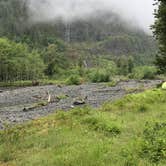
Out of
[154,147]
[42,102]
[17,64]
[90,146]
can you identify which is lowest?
[42,102]

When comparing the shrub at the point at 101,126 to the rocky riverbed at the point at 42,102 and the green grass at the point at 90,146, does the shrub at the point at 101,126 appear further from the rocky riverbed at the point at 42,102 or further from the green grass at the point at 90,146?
the rocky riverbed at the point at 42,102

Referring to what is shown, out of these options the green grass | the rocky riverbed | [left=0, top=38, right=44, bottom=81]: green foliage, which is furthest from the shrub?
[left=0, top=38, right=44, bottom=81]: green foliage

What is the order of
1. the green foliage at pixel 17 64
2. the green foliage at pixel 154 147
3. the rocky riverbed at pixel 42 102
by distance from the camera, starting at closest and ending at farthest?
the green foliage at pixel 154 147
the rocky riverbed at pixel 42 102
the green foliage at pixel 17 64

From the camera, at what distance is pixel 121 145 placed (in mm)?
16188

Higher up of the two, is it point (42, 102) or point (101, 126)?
point (101, 126)

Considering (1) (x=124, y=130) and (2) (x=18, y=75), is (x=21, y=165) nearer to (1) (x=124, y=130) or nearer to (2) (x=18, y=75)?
(1) (x=124, y=130)

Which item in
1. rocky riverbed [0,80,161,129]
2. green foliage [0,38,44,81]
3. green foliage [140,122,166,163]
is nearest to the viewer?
green foliage [140,122,166,163]

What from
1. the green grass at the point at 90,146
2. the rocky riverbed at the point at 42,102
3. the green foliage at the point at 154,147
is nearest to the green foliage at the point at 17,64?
the rocky riverbed at the point at 42,102

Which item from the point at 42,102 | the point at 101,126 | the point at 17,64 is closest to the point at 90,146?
the point at 101,126

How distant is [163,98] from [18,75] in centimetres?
10157

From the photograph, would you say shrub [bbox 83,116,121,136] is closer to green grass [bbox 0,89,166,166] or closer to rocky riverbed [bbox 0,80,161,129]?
green grass [bbox 0,89,166,166]

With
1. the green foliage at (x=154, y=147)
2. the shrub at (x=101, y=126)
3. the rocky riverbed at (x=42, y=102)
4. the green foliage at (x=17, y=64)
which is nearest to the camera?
the green foliage at (x=154, y=147)

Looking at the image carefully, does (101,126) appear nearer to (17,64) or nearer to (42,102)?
(42,102)

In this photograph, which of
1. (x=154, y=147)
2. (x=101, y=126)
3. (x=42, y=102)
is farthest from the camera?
(x=42, y=102)
